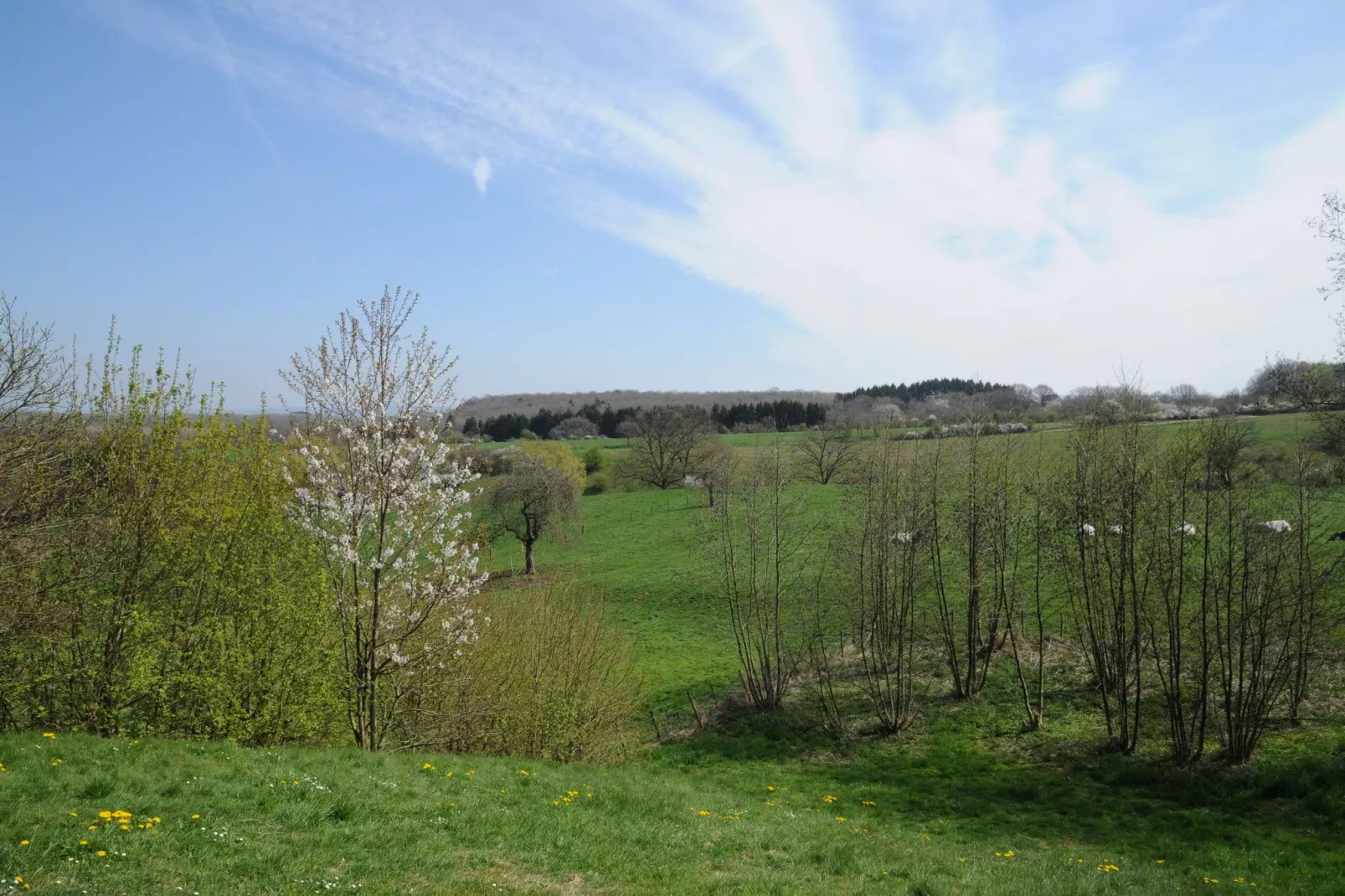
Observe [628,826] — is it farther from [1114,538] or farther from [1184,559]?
[1184,559]

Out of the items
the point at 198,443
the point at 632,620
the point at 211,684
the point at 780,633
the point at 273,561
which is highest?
the point at 198,443

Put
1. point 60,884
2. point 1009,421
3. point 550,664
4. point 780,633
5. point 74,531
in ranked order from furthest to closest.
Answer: point 1009,421 < point 780,633 < point 550,664 < point 74,531 < point 60,884

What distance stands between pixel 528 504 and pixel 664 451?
3097 centimetres

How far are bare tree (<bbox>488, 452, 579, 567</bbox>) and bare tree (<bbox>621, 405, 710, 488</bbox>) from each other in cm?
2851

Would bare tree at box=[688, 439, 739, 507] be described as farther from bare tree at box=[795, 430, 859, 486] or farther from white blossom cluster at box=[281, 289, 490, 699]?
white blossom cluster at box=[281, 289, 490, 699]

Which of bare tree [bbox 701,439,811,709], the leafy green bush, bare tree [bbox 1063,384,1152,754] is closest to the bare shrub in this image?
the leafy green bush

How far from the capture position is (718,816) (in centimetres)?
1146

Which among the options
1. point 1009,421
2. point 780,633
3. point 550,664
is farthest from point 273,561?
point 1009,421

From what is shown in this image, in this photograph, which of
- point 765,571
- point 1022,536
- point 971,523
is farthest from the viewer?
point 765,571

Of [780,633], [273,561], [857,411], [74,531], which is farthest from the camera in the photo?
[857,411]

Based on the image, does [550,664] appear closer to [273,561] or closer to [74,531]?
[273,561]

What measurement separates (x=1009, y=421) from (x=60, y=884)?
25.7m

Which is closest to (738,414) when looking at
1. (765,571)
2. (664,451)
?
(664,451)

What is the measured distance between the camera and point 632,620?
34.0 meters
